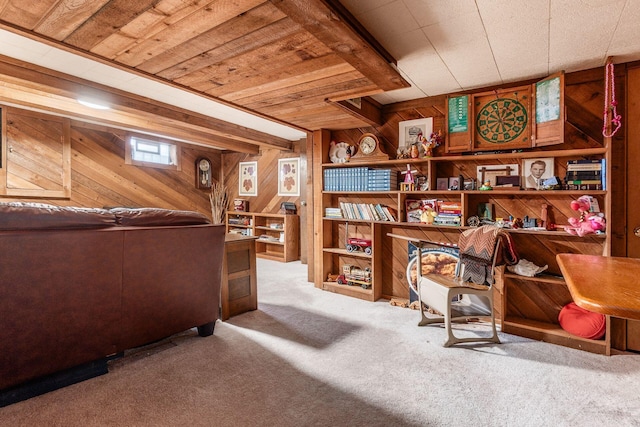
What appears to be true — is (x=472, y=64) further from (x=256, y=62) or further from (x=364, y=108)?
(x=256, y=62)

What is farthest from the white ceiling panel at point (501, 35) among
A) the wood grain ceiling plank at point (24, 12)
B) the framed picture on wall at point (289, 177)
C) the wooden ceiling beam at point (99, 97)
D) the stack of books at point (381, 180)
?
the framed picture on wall at point (289, 177)

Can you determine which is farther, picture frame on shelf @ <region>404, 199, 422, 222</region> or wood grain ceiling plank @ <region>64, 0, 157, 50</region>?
picture frame on shelf @ <region>404, 199, 422, 222</region>

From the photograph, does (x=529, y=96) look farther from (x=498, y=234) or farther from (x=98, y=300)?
(x=98, y=300)

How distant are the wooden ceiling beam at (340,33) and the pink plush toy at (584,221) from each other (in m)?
1.76

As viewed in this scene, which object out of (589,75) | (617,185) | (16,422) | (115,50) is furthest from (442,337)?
(115,50)

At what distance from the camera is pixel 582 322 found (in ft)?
7.79

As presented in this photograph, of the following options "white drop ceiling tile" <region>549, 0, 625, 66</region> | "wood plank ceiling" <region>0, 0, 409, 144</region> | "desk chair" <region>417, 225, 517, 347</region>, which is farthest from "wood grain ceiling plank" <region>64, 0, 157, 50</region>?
"desk chair" <region>417, 225, 517, 347</region>

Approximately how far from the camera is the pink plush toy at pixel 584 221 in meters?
2.32

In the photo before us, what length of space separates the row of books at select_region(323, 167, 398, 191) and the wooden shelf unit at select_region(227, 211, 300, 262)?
205 centimetres

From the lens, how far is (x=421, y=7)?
166 cm

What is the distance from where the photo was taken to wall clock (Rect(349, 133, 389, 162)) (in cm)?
344

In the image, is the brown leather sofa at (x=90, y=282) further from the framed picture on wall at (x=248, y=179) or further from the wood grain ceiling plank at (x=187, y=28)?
the framed picture on wall at (x=248, y=179)

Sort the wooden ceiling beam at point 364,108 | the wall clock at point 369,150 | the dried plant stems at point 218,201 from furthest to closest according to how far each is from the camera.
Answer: the dried plant stems at point 218,201, the wall clock at point 369,150, the wooden ceiling beam at point 364,108

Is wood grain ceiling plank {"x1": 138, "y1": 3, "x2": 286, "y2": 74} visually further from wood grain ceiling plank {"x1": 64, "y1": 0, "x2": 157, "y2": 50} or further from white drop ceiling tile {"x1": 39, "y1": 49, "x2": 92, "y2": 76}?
white drop ceiling tile {"x1": 39, "y1": 49, "x2": 92, "y2": 76}
